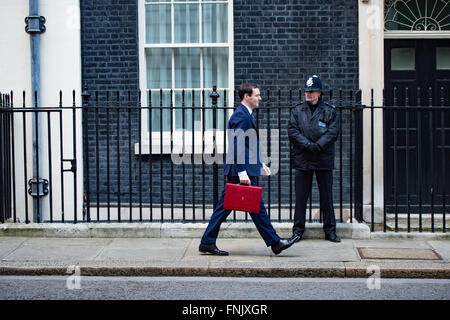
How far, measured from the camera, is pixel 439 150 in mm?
10156

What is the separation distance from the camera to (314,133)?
8070 millimetres

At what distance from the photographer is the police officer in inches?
316

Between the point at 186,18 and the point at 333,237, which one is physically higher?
the point at 186,18

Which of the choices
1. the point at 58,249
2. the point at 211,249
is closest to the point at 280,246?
the point at 211,249

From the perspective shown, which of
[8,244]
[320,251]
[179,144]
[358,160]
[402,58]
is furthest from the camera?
[402,58]

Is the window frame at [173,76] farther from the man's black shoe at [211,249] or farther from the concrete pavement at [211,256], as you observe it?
the man's black shoe at [211,249]

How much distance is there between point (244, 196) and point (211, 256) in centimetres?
78

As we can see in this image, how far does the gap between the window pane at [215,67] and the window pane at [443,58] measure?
9.85 ft

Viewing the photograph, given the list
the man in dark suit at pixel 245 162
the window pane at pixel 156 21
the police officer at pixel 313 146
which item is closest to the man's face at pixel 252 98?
the man in dark suit at pixel 245 162

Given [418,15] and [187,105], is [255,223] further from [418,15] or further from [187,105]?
[418,15]

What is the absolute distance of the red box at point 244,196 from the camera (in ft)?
23.7

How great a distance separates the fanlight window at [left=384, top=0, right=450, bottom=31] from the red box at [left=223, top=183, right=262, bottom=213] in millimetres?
4192

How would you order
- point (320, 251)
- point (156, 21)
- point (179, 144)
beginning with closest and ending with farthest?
point (320, 251), point (179, 144), point (156, 21)

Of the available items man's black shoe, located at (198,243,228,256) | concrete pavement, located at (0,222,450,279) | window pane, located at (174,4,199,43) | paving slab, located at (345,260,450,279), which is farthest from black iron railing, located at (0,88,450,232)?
paving slab, located at (345,260,450,279)
